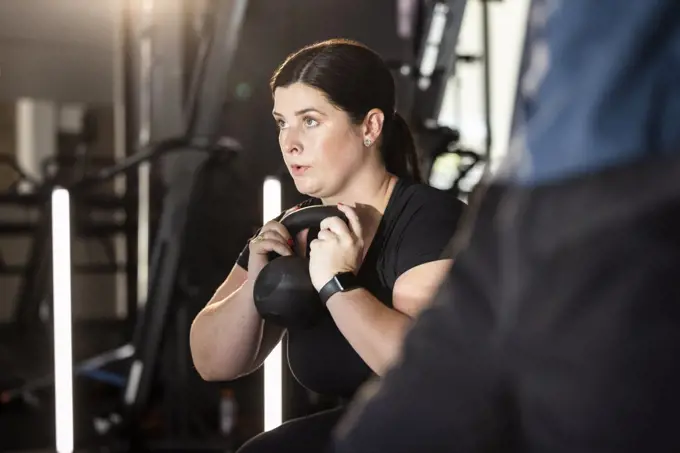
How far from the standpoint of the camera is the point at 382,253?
1.26m

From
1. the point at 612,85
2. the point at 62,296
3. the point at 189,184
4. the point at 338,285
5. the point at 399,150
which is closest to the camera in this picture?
the point at 612,85

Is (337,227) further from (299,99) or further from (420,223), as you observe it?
(299,99)

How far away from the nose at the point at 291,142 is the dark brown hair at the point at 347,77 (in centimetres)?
8

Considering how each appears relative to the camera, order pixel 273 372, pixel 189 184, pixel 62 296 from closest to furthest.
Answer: pixel 273 372 < pixel 62 296 < pixel 189 184

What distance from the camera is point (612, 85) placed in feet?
1.51

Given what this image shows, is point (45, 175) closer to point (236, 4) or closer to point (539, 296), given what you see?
point (236, 4)

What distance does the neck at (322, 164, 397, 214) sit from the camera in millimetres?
1321

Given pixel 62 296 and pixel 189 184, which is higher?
pixel 189 184

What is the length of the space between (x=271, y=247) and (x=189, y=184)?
5.70ft

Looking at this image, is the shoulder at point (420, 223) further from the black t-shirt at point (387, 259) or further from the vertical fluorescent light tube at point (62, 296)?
the vertical fluorescent light tube at point (62, 296)

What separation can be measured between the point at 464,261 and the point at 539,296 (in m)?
0.07

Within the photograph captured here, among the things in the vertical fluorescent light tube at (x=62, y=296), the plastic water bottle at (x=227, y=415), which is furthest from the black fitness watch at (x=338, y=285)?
the plastic water bottle at (x=227, y=415)

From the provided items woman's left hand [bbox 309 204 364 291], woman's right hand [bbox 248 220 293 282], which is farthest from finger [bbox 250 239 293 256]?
woman's left hand [bbox 309 204 364 291]

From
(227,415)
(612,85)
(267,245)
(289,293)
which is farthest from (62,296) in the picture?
(612,85)
